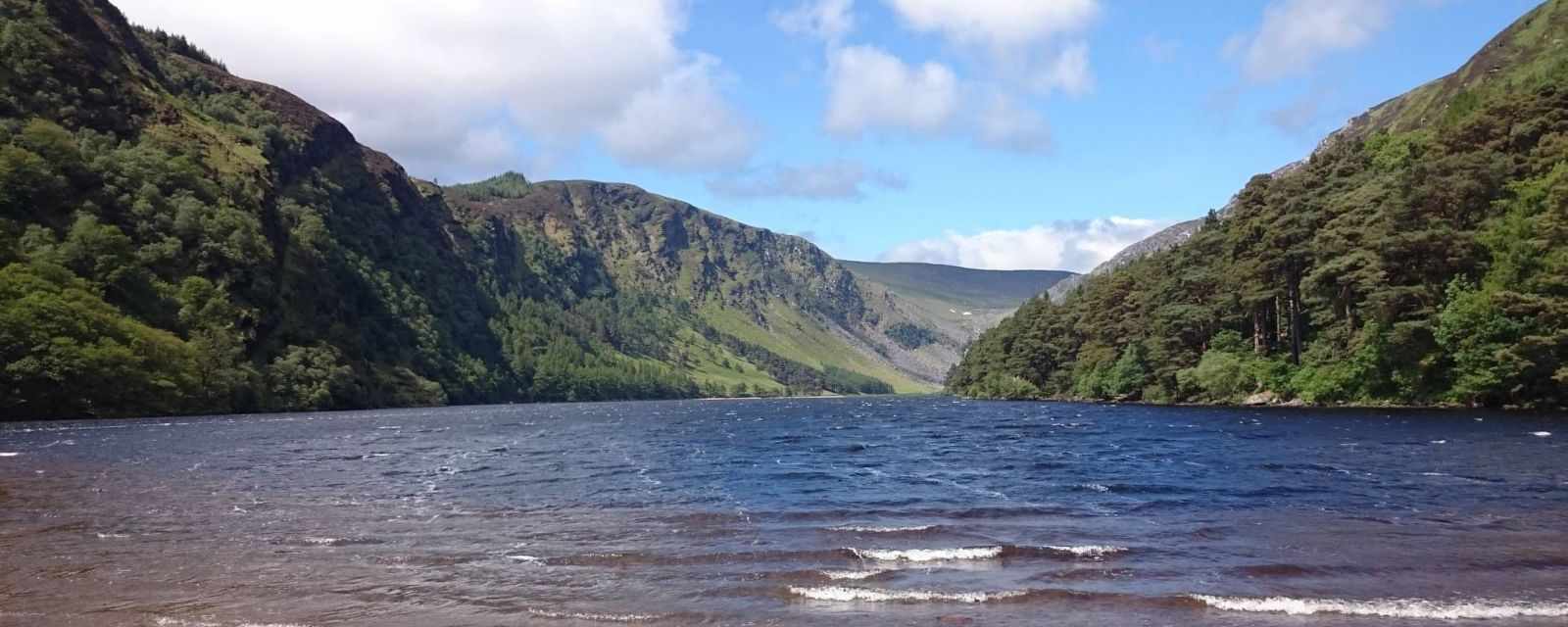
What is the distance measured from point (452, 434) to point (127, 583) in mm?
65150

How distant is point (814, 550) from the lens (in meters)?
22.9

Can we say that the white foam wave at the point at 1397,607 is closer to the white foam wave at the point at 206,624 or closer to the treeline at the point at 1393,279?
the white foam wave at the point at 206,624

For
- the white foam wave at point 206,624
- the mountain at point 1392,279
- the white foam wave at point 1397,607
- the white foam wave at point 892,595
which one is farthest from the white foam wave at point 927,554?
the mountain at point 1392,279

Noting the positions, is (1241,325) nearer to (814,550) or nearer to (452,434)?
(452,434)

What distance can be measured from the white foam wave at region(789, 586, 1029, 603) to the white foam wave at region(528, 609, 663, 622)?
10.1 ft

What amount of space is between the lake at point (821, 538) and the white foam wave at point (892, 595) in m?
0.08

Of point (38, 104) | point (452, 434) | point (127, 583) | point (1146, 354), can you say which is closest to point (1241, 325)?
point (1146, 354)

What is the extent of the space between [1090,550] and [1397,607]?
6.71 m

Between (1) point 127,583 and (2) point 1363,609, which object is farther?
(1) point 127,583

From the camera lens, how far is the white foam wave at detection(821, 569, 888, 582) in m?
19.8

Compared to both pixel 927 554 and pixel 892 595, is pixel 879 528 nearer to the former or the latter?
pixel 927 554

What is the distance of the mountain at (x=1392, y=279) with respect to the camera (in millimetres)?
65375

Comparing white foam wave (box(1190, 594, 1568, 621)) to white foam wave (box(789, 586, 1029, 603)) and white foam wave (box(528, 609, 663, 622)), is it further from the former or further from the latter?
white foam wave (box(528, 609, 663, 622))

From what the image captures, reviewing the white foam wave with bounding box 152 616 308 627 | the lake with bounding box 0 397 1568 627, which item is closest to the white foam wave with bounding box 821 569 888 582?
the lake with bounding box 0 397 1568 627
